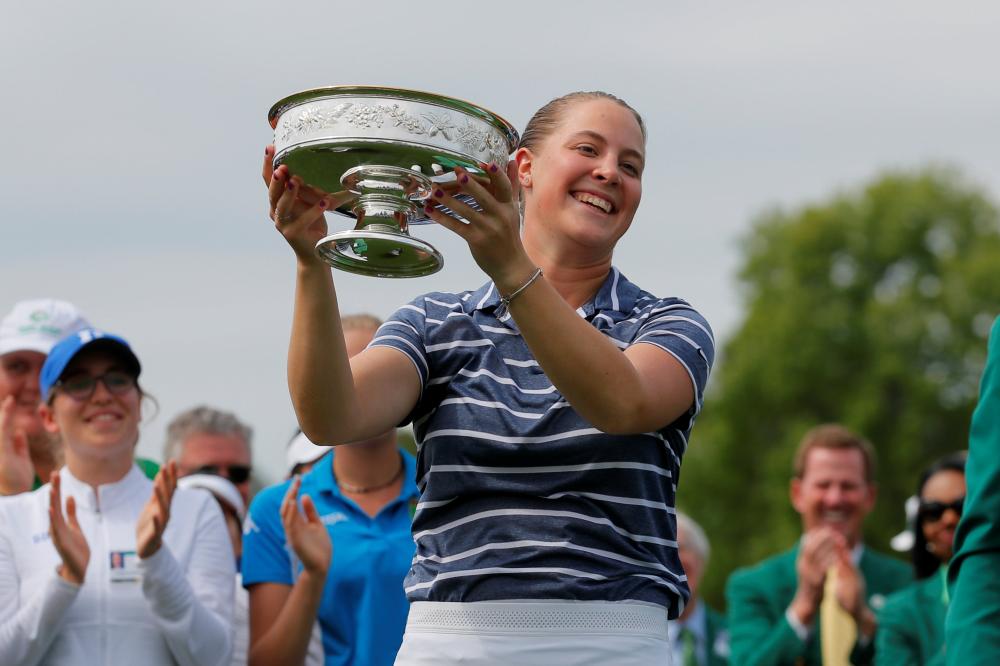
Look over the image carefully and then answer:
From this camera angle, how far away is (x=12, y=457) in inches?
253

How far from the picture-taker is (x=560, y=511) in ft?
11.4

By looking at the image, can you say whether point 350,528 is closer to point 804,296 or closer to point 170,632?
point 170,632

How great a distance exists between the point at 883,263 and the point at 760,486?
24.1ft

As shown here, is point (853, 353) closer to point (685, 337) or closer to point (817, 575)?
point (817, 575)

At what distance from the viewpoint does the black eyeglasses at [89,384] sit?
234 inches

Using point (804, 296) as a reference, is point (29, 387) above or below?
below

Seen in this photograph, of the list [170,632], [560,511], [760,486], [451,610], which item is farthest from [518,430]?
[760,486]

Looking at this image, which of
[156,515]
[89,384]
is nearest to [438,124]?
[156,515]

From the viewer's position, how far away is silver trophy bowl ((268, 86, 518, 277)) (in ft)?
10.4

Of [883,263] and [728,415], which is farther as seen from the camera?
[883,263]

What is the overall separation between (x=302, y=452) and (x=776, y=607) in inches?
113

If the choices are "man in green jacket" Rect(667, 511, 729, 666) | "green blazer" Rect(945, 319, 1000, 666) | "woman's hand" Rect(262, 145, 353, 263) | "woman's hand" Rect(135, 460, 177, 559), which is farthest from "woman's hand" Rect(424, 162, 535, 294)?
"man in green jacket" Rect(667, 511, 729, 666)

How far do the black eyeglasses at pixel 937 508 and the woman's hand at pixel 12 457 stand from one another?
432 centimetres

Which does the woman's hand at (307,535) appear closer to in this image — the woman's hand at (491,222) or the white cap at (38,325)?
the white cap at (38,325)
